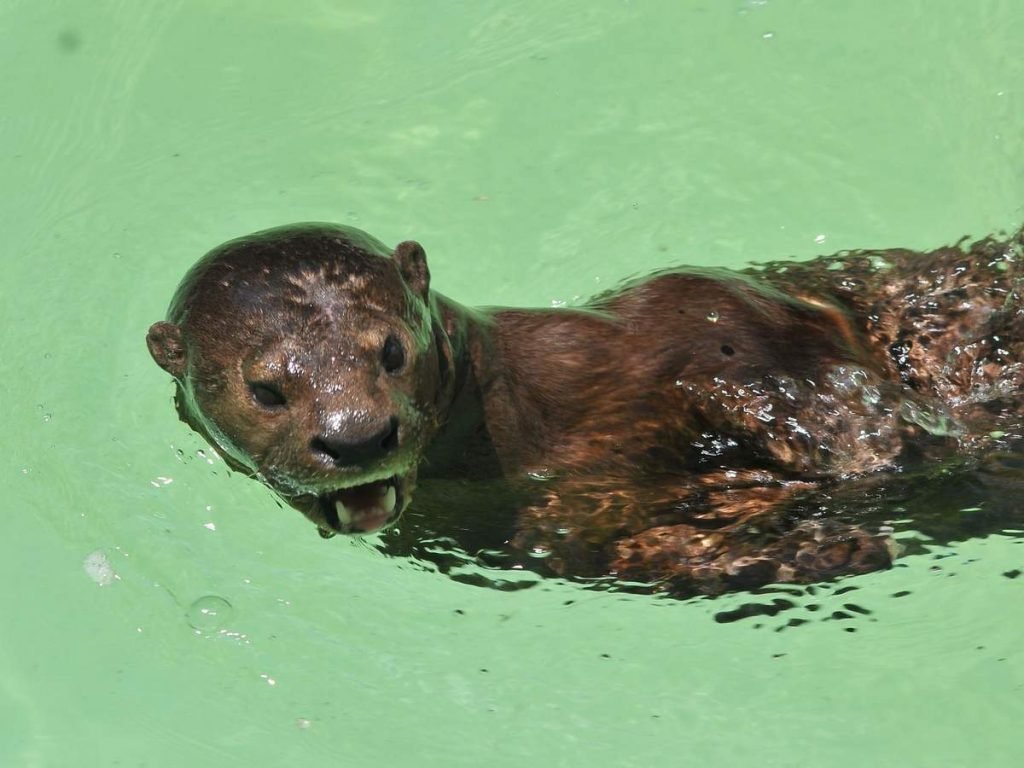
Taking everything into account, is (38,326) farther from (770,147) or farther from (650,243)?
(770,147)

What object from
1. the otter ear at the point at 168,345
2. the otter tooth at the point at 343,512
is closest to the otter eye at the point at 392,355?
the otter tooth at the point at 343,512

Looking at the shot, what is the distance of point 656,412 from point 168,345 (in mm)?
1636

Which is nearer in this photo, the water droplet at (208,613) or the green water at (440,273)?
the green water at (440,273)

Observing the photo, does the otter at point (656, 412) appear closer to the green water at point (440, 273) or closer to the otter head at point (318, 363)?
the otter head at point (318, 363)

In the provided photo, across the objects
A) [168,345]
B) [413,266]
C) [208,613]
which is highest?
[413,266]

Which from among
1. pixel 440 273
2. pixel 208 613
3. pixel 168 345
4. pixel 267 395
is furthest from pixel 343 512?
pixel 440 273

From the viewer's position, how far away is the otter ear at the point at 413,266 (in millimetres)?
4879

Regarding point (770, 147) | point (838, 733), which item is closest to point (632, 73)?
point (770, 147)

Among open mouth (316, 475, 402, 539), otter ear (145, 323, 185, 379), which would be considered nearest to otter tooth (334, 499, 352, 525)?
open mouth (316, 475, 402, 539)

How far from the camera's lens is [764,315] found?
5.31 m

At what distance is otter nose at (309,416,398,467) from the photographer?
167 inches

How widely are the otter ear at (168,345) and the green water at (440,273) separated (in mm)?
1429

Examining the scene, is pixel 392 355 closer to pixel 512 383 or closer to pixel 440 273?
pixel 512 383

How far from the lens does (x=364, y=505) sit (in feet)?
15.3
